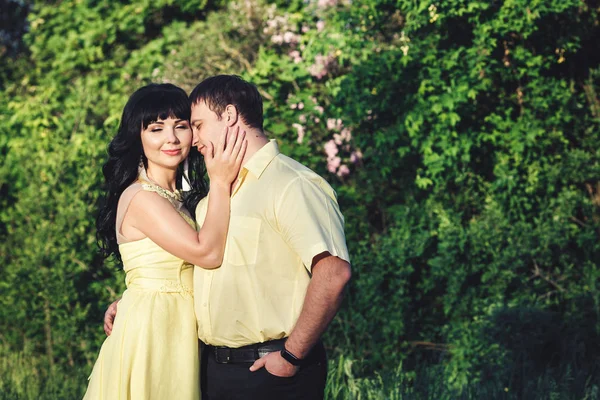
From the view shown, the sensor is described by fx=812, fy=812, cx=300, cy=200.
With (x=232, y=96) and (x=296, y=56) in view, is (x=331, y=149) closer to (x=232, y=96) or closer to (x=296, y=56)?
(x=296, y=56)

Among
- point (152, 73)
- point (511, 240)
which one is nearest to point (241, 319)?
point (511, 240)

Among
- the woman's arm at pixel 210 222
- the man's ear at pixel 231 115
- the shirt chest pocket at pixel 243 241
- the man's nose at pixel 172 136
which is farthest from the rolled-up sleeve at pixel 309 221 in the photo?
the man's nose at pixel 172 136

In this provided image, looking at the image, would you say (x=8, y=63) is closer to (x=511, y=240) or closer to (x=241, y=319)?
(x=511, y=240)

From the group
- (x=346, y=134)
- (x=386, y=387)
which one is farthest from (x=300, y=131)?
(x=386, y=387)

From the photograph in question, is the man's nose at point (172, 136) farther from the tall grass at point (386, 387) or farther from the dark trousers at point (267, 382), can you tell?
the tall grass at point (386, 387)

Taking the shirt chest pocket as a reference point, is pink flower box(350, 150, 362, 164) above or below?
above

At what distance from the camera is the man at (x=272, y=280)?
292 cm

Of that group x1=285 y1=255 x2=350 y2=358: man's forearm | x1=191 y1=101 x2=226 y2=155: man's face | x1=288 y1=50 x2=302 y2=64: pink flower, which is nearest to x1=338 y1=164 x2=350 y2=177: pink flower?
x1=288 y1=50 x2=302 y2=64: pink flower

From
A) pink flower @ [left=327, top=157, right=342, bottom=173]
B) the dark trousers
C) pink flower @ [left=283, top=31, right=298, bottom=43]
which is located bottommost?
the dark trousers

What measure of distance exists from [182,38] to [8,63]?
4.33m

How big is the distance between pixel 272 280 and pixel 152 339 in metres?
0.71

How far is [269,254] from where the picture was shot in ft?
9.96

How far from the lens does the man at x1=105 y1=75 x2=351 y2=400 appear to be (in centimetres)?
292

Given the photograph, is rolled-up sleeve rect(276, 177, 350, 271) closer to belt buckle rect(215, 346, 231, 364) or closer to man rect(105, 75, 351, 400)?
man rect(105, 75, 351, 400)
